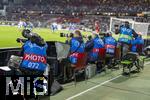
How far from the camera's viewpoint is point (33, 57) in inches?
370

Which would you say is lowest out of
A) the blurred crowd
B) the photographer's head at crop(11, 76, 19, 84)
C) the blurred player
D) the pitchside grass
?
the pitchside grass

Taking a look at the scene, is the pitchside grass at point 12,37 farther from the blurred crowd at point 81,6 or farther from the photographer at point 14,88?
the blurred crowd at point 81,6

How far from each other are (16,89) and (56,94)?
257cm

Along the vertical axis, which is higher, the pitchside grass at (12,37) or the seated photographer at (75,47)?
the seated photographer at (75,47)

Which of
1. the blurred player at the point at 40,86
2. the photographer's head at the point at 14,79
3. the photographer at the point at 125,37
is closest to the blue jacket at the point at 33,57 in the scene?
the blurred player at the point at 40,86

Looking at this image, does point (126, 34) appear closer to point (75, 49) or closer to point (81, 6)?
point (75, 49)

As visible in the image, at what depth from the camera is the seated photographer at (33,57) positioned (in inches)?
369

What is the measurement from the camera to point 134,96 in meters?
10.8

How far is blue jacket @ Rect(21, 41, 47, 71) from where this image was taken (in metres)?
9.38

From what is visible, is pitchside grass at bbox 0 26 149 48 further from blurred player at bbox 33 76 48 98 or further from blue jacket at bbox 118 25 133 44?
blurred player at bbox 33 76 48 98

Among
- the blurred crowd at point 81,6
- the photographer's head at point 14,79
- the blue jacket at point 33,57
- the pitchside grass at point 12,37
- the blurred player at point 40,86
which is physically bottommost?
the pitchside grass at point 12,37

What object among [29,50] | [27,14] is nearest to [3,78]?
[29,50]

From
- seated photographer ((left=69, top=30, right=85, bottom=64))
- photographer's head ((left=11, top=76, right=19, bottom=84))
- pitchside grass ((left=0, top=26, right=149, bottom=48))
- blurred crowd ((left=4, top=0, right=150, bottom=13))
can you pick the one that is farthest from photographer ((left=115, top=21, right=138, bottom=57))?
blurred crowd ((left=4, top=0, right=150, bottom=13))

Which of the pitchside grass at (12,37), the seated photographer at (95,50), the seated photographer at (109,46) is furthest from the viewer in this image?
the pitchside grass at (12,37)
